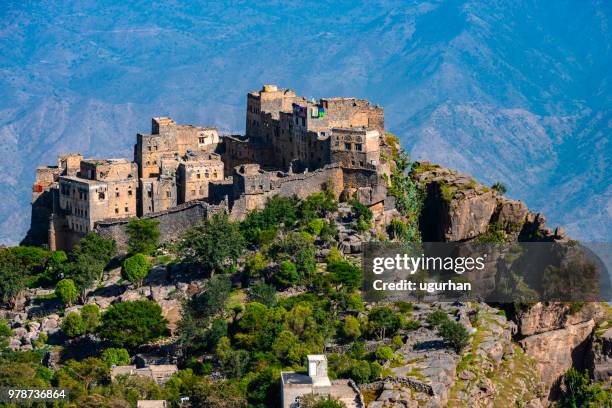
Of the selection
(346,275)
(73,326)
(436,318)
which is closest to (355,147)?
(346,275)

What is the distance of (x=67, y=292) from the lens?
9012cm

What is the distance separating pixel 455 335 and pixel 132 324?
54.4 feet

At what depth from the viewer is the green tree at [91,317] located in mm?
86562

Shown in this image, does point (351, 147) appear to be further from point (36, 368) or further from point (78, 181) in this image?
point (36, 368)

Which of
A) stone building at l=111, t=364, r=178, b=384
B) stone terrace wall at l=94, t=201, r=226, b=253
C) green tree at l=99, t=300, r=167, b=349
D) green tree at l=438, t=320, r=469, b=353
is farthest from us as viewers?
stone terrace wall at l=94, t=201, r=226, b=253

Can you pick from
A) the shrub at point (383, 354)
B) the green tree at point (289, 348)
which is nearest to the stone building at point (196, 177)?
the green tree at point (289, 348)

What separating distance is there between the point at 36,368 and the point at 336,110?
99.5ft

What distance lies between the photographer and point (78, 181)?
9669 centimetres

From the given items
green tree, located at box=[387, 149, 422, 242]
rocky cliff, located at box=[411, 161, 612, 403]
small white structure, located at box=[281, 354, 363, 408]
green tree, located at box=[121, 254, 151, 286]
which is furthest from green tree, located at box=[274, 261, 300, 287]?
small white structure, located at box=[281, 354, 363, 408]

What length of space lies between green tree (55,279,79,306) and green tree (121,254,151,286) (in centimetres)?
291

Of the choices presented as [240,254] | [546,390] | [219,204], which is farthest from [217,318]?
[546,390]

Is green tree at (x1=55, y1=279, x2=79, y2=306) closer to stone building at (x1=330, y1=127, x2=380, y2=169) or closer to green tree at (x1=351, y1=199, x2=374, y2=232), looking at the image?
green tree at (x1=351, y1=199, x2=374, y2=232)

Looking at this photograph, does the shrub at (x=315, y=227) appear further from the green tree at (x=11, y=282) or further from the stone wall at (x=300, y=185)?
the green tree at (x=11, y=282)

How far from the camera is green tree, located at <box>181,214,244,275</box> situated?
90.2 meters
